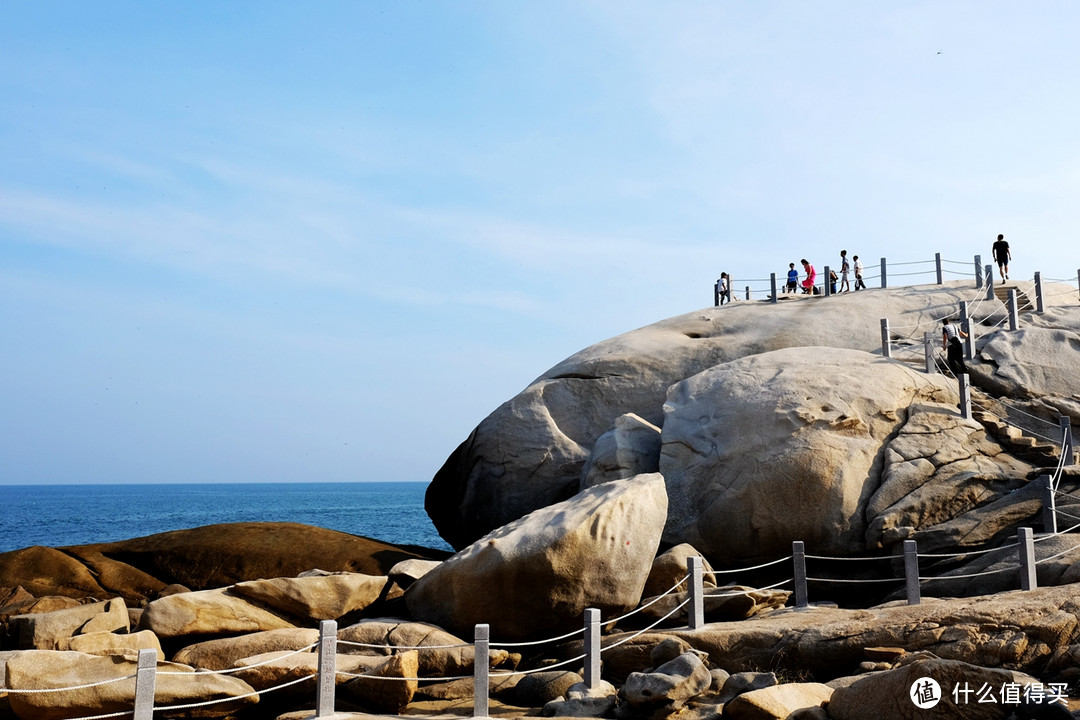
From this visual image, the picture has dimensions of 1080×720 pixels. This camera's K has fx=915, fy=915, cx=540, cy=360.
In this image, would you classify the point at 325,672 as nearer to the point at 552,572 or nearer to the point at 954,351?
the point at 552,572

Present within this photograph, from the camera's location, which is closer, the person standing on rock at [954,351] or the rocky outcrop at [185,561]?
the rocky outcrop at [185,561]

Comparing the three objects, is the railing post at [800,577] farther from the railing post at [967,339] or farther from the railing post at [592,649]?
the railing post at [967,339]

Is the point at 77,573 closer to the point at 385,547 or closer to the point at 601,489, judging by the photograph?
the point at 385,547

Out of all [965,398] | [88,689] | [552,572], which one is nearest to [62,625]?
[88,689]

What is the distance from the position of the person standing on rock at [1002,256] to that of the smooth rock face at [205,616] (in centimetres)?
2063

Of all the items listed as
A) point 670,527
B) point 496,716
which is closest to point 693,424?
point 670,527

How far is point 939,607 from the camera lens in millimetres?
10953

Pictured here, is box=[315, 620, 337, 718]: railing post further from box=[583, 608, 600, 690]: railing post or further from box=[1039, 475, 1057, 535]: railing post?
box=[1039, 475, 1057, 535]: railing post

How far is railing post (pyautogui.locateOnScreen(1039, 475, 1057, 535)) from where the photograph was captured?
561 inches

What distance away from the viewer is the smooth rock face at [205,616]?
12.4m

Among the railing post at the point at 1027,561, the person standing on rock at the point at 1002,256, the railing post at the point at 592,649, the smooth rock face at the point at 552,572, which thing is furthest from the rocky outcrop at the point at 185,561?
the person standing on rock at the point at 1002,256

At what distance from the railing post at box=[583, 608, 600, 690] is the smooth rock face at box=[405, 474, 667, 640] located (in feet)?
6.74

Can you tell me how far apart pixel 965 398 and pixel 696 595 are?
Answer: 28.1 feet

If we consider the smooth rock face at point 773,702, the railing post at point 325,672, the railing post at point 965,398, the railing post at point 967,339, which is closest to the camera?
the smooth rock face at point 773,702
